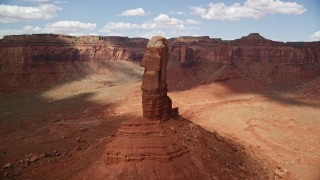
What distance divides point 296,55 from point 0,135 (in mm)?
55191

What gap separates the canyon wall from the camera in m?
66.4

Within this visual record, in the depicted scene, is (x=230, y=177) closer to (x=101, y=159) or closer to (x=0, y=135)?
(x=101, y=159)

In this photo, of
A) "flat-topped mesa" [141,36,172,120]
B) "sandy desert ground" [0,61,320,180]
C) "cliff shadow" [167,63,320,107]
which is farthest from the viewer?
"cliff shadow" [167,63,320,107]

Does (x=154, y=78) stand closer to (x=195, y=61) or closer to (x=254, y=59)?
(x=195, y=61)

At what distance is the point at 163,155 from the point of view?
20078mm

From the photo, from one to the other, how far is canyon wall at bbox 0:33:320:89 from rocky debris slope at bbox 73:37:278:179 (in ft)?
126

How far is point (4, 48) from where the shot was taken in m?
78.3

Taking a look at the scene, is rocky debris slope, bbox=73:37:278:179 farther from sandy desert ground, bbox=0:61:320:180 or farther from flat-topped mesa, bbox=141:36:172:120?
sandy desert ground, bbox=0:61:320:180

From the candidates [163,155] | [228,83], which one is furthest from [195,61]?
[163,155]

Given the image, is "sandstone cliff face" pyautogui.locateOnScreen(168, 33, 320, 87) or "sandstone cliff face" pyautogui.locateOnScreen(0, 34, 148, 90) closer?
"sandstone cliff face" pyautogui.locateOnScreen(168, 33, 320, 87)

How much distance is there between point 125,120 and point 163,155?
66.7 ft

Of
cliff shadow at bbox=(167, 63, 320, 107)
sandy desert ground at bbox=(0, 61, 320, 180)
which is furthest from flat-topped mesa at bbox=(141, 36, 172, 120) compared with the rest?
cliff shadow at bbox=(167, 63, 320, 107)

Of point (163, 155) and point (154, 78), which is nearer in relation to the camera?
point (163, 155)

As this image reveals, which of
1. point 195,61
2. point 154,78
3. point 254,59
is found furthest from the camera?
point 254,59
